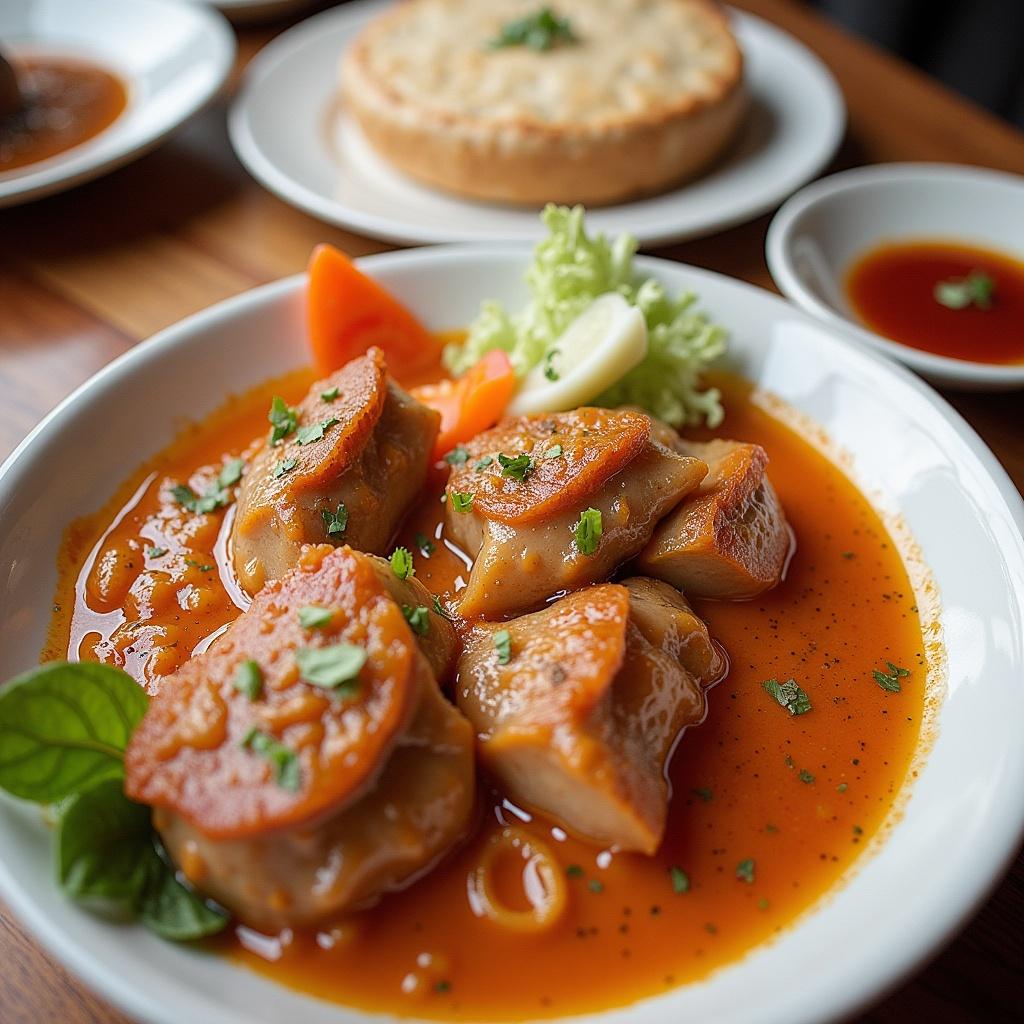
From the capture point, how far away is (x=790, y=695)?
2799mm

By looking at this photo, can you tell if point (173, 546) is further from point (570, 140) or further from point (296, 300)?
point (570, 140)

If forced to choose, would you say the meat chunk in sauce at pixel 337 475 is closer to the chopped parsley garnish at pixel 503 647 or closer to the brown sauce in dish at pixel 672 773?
the brown sauce in dish at pixel 672 773

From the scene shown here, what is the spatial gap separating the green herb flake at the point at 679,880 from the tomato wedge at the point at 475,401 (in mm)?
1601

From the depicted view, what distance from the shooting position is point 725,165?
5020mm

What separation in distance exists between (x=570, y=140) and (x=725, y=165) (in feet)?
3.13

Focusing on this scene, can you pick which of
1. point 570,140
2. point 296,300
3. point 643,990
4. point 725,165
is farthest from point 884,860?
point 725,165

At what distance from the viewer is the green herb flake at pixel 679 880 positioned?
2.38m

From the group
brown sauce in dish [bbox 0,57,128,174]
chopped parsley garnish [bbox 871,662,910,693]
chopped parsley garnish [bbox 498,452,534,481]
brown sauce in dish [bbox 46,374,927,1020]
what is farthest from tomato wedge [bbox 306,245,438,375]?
brown sauce in dish [bbox 0,57,128,174]

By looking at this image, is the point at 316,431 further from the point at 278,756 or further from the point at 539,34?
the point at 539,34

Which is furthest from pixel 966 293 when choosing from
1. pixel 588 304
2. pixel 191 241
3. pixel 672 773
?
pixel 191 241

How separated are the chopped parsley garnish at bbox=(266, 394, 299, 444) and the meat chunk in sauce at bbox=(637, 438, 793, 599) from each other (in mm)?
1141

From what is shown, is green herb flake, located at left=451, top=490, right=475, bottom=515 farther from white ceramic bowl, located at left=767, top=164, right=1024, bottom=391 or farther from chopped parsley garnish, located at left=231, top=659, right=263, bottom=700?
white ceramic bowl, located at left=767, top=164, right=1024, bottom=391

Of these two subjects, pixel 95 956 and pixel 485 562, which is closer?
pixel 95 956

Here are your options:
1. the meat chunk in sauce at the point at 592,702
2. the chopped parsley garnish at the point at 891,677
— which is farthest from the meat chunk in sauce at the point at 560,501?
the chopped parsley garnish at the point at 891,677
